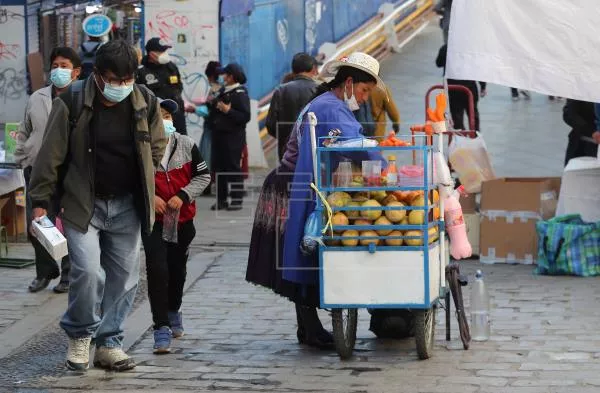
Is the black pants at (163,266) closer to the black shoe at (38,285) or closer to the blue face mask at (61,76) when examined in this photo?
the blue face mask at (61,76)

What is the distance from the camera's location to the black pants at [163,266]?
7605 millimetres

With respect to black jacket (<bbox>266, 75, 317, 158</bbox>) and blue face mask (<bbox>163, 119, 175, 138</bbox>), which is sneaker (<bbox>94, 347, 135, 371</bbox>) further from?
black jacket (<bbox>266, 75, 317, 158</bbox>)

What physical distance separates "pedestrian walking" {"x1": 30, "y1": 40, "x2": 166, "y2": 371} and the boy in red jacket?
15.9 inches

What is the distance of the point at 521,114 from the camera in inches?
785

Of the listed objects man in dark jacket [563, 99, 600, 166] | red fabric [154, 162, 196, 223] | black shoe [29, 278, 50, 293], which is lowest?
black shoe [29, 278, 50, 293]

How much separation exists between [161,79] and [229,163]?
4.26 feet

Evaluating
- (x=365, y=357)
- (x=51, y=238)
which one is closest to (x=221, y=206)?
(x=365, y=357)

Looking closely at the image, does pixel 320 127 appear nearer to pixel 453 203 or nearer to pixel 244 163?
pixel 453 203

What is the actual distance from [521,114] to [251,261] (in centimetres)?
1291

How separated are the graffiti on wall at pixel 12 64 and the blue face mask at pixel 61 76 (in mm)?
8506

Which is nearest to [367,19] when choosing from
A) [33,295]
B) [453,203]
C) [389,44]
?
[389,44]

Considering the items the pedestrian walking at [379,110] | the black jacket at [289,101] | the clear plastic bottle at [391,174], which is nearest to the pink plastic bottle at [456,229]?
the clear plastic bottle at [391,174]

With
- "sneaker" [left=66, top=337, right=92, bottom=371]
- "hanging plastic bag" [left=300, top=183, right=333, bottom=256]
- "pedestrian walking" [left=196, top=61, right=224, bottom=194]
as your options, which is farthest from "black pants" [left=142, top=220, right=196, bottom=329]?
"pedestrian walking" [left=196, top=61, right=224, bottom=194]

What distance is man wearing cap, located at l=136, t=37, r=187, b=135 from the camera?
1330 centimetres
